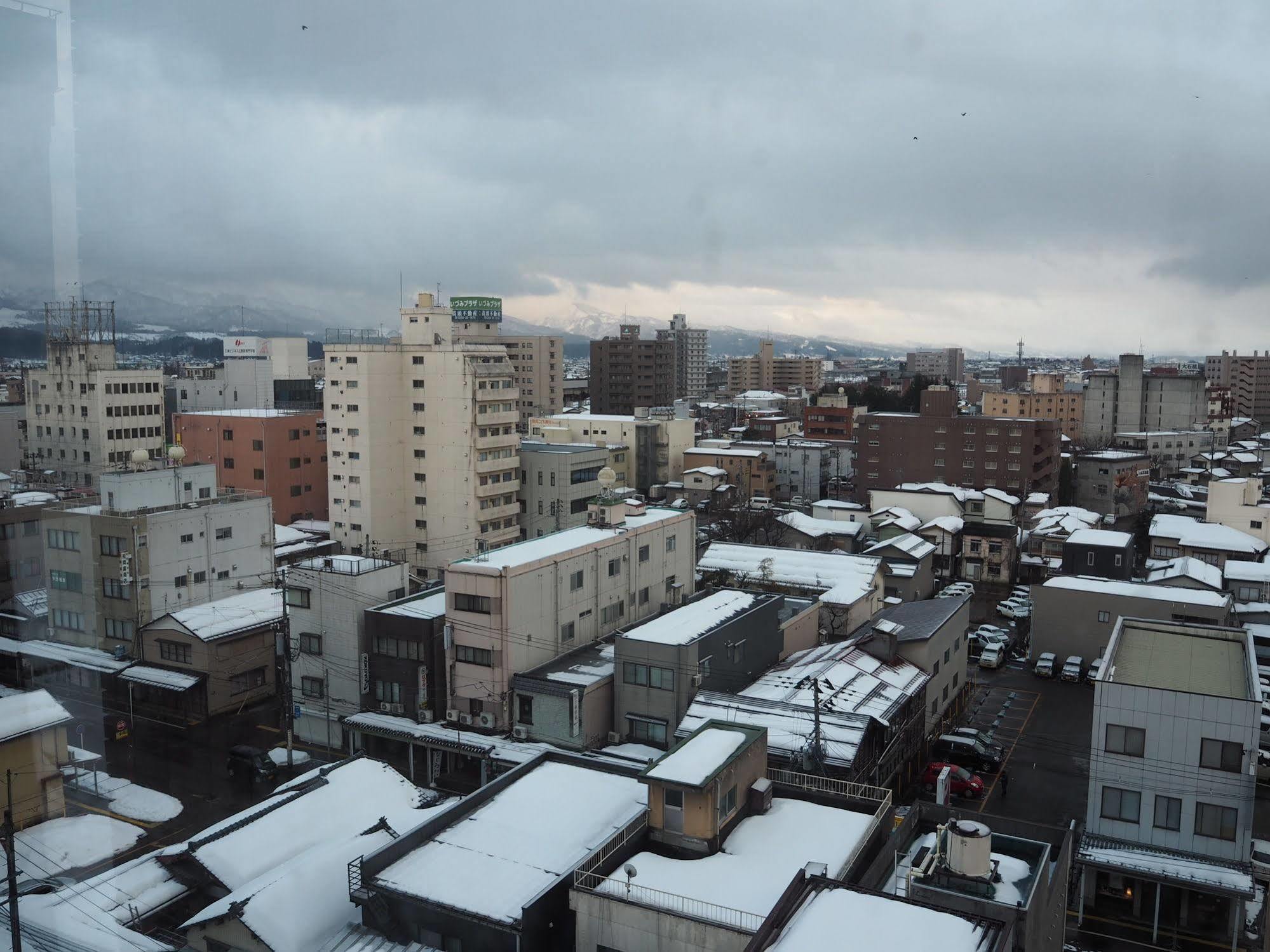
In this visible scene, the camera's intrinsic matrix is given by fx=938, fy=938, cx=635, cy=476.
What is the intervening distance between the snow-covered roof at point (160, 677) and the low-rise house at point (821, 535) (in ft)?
37.4

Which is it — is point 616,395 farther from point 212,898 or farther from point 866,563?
point 212,898

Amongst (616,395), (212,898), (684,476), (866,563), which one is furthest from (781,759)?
(616,395)

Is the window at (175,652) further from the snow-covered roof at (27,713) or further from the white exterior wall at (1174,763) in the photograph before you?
the white exterior wall at (1174,763)

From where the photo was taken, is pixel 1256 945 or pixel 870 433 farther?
pixel 870 433

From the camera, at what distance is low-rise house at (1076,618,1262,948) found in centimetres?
732

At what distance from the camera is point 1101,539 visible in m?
16.0

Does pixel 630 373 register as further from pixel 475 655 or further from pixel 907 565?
pixel 475 655

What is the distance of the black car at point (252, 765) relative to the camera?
30.4 ft

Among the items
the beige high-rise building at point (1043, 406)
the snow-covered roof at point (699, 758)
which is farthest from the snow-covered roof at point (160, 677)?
the beige high-rise building at point (1043, 406)

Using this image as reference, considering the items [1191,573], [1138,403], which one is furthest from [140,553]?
[1138,403]

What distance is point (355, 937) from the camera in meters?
5.33

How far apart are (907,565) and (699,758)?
476 inches

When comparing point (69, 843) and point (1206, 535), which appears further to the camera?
point (1206, 535)

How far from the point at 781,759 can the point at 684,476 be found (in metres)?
17.8
